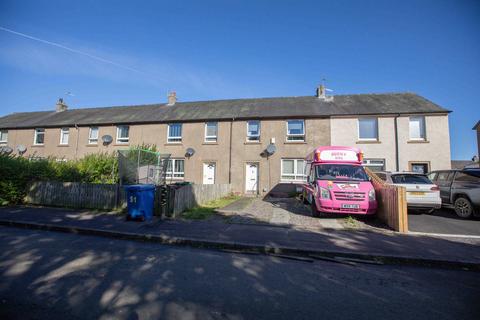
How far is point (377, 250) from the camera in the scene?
17.1 feet

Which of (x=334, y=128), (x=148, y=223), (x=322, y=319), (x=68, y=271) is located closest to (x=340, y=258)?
(x=322, y=319)

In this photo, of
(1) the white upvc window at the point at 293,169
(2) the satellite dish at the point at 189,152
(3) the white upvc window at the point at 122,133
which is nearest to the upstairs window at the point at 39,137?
(3) the white upvc window at the point at 122,133

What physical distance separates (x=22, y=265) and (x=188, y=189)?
6.17 metres

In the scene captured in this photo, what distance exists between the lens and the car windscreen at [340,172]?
8.80 meters

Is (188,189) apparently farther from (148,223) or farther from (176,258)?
(176,258)

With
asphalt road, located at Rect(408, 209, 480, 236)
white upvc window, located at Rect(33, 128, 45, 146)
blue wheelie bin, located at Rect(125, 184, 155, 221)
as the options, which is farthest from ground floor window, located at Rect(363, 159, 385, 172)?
white upvc window, located at Rect(33, 128, 45, 146)

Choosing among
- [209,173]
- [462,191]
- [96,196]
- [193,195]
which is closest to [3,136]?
[209,173]

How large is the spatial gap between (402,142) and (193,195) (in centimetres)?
1429

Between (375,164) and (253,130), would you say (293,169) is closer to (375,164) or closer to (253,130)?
(253,130)

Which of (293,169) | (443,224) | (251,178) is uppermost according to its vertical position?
(293,169)

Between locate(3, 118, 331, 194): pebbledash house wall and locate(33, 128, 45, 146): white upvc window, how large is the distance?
154 inches

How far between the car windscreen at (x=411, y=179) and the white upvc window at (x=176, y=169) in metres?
14.1

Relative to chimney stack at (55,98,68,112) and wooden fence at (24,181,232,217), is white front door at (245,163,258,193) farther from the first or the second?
chimney stack at (55,98,68,112)

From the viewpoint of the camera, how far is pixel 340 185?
8.17m
